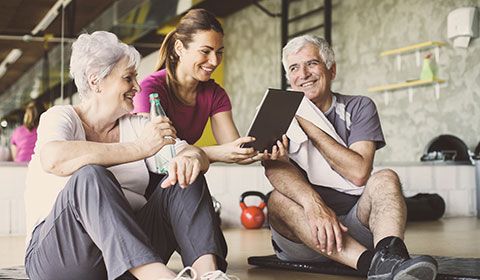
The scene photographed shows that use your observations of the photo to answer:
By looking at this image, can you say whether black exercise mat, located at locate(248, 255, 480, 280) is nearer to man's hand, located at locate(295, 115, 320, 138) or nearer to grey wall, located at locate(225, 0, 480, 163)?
man's hand, located at locate(295, 115, 320, 138)

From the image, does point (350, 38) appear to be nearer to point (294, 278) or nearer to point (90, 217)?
→ point (294, 278)

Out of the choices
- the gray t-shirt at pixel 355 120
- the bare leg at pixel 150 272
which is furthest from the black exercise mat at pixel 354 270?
the bare leg at pixel 150 272

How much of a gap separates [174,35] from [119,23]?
5.16m

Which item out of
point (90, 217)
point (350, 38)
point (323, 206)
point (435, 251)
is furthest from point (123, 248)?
point (350, 38)

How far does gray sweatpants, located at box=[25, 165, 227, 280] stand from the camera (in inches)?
70.6

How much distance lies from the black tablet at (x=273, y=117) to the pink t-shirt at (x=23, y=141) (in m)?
3.78

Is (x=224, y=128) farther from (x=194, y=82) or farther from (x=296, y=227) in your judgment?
(x=296, y=227)

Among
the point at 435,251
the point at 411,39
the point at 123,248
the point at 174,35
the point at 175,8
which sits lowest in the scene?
the point at 435,251

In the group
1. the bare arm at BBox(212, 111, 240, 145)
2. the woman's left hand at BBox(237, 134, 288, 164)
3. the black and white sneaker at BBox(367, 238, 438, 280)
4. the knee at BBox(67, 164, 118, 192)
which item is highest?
the bare arm at BBox(212, 111, 240, 145)

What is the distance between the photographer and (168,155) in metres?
2.09

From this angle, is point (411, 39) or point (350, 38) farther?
point (350, 38)

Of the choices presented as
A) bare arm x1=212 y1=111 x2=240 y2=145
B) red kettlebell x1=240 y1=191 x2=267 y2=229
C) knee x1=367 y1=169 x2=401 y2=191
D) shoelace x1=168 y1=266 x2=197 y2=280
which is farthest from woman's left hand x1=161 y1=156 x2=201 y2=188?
red kettlebell x1=240 y1=191 x2=267 y2=229

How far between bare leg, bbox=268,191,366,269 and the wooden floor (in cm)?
15

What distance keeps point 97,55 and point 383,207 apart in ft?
3.34
